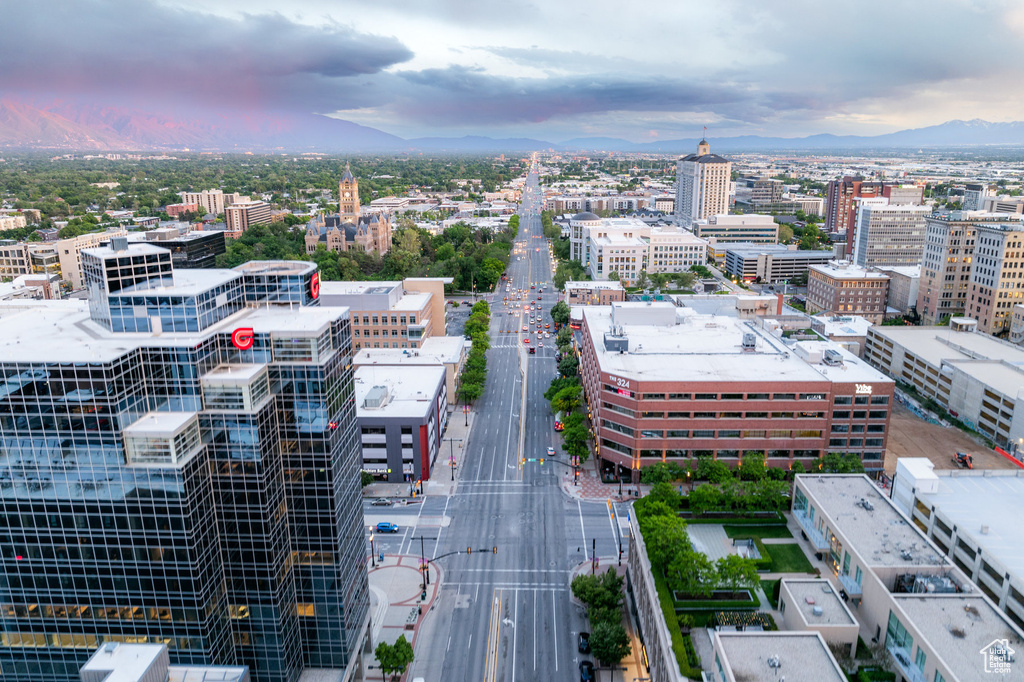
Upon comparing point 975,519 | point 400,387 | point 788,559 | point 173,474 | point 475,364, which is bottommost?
point 475,364

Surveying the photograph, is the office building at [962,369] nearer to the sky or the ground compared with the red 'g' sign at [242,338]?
nearer to the ground

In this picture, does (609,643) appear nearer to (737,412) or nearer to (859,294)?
(737,412)

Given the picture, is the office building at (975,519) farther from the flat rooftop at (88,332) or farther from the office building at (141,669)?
the office building at (141,669)

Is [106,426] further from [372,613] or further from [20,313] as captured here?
[372,613]

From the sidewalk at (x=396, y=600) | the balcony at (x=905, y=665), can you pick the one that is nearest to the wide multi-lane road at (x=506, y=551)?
the sidewalk at (x=396, y=600)

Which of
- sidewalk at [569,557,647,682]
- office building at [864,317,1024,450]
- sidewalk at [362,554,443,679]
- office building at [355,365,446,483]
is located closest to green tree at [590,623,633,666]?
sidewalk at [569,557,647,682]

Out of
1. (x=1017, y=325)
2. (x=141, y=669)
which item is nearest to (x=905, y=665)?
(x=141, y=669)

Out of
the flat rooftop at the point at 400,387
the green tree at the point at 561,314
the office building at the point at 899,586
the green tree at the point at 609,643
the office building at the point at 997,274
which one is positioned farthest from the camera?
the green tree at the point at 561,314
